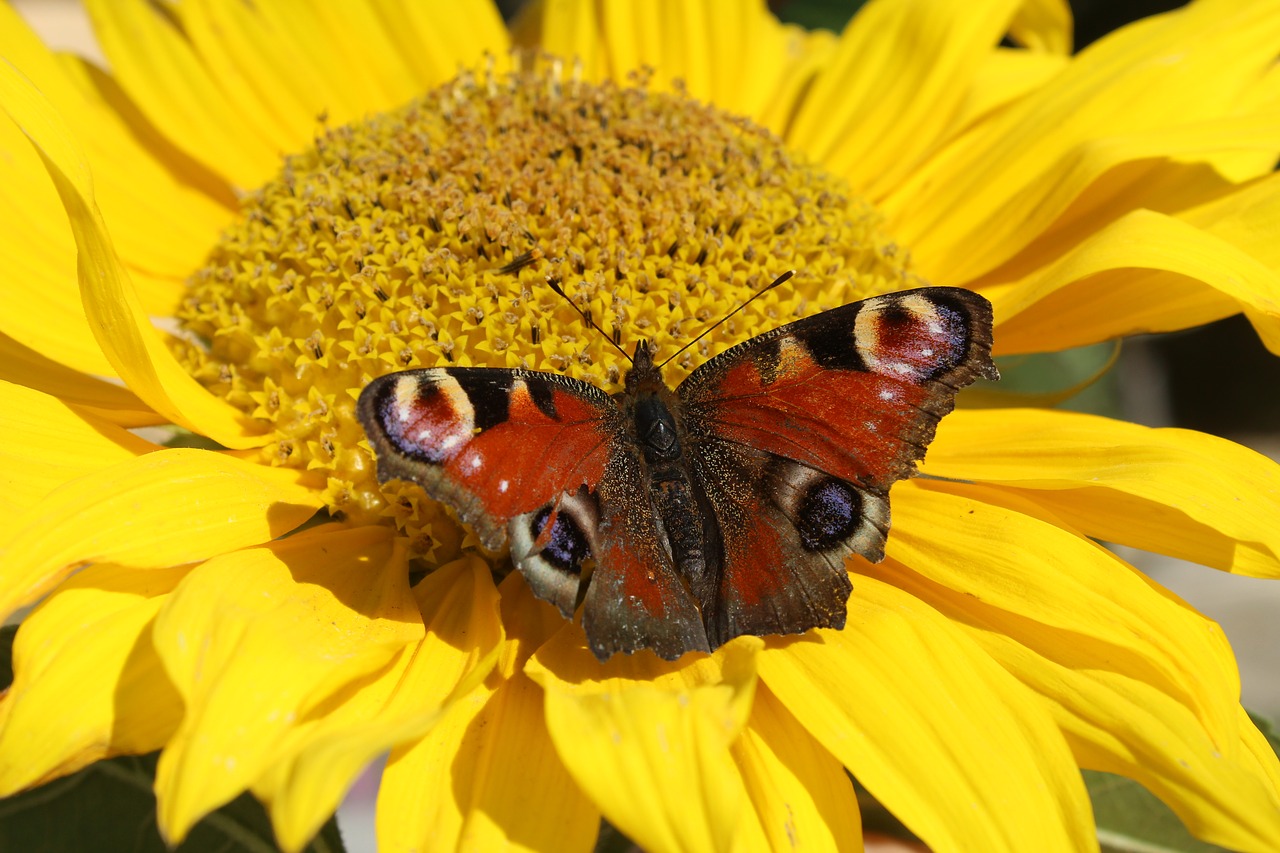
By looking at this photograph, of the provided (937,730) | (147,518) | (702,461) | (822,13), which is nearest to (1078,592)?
(937,730)

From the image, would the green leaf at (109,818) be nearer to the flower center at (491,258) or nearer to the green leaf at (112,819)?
the green leaf at (112,819)

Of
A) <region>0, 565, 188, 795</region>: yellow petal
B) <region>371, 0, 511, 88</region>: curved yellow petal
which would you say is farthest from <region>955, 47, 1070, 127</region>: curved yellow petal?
<region>0, 565, 188, 795</region>: yellow petal

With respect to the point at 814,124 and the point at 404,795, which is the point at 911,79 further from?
the point at 404,795

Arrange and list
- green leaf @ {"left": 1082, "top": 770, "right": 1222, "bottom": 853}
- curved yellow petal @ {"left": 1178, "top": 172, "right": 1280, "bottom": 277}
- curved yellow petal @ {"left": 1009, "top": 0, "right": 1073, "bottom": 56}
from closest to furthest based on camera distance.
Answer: curved yellow petal @ {"left": 1178, "top": 172, "right": 1280, "bottom": 277} → green leaf @ {"left": 1082, "top": 770, "right": 1222, "bottom": 853} → curved yellow petal @ {"left": 1009, "top": 0, "right": 1073, "bottom": 56}

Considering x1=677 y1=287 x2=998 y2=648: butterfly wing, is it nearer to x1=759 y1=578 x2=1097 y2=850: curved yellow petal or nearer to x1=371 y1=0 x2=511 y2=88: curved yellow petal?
x1=759 y1=578 x2=1097 y2=850: curved yellow petal

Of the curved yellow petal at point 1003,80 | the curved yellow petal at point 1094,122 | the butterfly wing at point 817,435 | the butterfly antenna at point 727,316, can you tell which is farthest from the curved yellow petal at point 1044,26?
the butterfly wing at point 817,435
